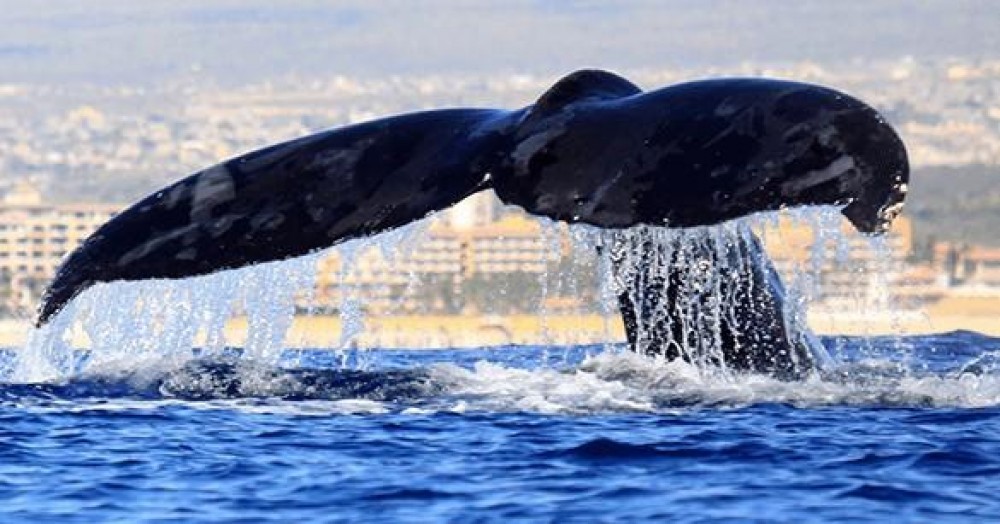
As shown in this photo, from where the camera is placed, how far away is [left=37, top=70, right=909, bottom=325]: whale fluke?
10.2 m

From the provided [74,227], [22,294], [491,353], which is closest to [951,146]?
[74,227]

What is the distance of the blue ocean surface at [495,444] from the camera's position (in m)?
10.1

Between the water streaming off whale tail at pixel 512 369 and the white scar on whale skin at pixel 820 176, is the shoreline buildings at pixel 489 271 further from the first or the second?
the white scar on whale skin at pixel 820 176

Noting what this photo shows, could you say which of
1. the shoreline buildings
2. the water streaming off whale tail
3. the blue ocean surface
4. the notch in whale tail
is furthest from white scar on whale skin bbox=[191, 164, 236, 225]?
the shoreline buildings

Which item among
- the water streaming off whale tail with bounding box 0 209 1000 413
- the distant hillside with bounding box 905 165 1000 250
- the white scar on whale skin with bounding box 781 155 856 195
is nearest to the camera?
the white scar on whale skin with bounding box 781 155 856 195

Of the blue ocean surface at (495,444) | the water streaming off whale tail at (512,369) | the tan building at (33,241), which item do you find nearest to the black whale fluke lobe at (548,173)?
the water streaming off whale tail at (512,369)

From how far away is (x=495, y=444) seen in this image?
37.9 feet

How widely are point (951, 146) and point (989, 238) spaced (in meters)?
46.4

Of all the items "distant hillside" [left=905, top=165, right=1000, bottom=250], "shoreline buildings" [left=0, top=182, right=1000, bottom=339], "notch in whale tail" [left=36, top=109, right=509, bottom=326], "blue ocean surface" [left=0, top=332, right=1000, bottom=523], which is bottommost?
"blue ocean surface" [left=0, top=332, right=1000, bottom=523]

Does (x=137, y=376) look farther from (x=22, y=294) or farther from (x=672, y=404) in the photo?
(x=22, y=294)

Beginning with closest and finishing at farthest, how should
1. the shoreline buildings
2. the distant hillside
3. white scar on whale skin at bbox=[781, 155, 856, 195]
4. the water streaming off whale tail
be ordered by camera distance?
white scar on whale skin at bbox=[781, 155, 856, 195]
the water streaming off whale tail
the shoreline buildings
the distant hillside

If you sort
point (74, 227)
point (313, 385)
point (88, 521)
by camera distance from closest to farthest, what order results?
point (88, 521) → point (313, 385) → point (74, 227)

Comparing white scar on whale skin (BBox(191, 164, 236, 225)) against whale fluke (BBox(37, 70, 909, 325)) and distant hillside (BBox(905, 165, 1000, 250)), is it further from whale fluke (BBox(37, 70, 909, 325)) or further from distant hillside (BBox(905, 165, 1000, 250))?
distant hillside (BBox(905, 165, 1000, 250))

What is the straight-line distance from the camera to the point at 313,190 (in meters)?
11.2
